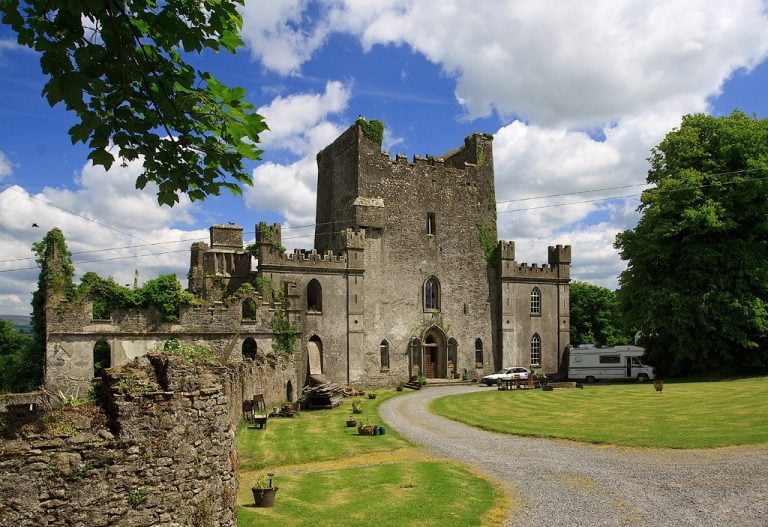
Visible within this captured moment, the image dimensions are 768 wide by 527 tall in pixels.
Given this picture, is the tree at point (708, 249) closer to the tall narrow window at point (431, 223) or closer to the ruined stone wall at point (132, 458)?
the tall narrow window at point (431, 223)

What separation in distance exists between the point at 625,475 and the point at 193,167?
569 inches

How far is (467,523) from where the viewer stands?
12.6 metres

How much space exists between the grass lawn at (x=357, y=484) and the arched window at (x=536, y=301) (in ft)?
90.2

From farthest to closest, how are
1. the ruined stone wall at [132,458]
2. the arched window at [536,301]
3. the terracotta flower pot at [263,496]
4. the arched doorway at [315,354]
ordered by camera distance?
the arched window at [536,301] → the arched doorway at [315,354] → the terracotta flower pot at [263,496] → the ruined stone wall at [132,458]

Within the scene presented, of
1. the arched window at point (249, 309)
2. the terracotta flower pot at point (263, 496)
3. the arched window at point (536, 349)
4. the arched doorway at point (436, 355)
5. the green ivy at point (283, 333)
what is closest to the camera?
the terracotta flower pot at point (263, 496)

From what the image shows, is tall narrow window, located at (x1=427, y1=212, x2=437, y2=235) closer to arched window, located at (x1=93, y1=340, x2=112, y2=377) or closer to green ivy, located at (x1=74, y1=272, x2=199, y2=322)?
green ivy, located at (x1=74, y1=272, x2=199, y2=322)

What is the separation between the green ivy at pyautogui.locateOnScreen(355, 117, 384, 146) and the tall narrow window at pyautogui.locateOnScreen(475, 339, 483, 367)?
17.1 m

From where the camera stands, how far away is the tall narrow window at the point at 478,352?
151ft

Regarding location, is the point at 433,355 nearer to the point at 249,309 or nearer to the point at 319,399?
the point at 319,399

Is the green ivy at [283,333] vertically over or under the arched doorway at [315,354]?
over

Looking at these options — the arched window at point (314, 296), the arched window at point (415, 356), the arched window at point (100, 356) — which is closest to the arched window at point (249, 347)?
the arched window at point (314, 296)

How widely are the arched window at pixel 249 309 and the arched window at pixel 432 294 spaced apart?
1430cm

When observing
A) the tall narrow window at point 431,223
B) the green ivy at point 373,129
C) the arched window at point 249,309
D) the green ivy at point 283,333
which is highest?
the green ivy at point 373,129

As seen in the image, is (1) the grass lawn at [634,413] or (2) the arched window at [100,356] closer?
(1) the grass lawn at [634,413]
